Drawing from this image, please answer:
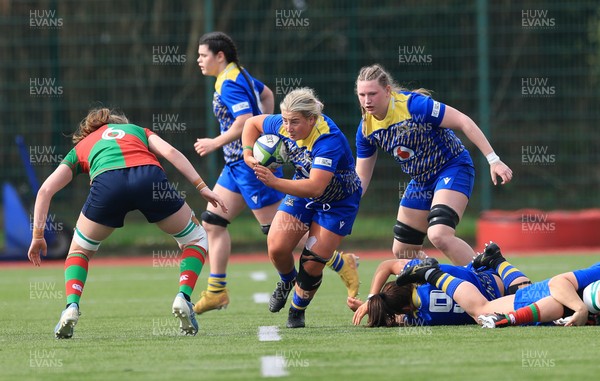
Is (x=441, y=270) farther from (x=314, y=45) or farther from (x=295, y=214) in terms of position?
(x=314, y=45)

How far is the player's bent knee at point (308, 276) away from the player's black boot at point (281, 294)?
52cm

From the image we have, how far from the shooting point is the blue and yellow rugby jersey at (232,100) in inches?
359

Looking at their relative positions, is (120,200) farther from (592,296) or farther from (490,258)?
(592,296)

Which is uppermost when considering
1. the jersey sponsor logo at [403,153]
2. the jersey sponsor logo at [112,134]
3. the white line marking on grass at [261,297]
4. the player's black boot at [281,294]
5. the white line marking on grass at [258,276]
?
the jersey sponsor logo at [112,134]

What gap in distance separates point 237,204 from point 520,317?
11.1 feet

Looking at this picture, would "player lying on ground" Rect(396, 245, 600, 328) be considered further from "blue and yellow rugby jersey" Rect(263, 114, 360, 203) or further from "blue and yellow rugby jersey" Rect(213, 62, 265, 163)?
"blue and yellow rugby jersey" Rect(213, 62, 265, 163)

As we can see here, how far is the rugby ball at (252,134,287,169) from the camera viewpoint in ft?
24.1

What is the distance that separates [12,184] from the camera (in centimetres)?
1565

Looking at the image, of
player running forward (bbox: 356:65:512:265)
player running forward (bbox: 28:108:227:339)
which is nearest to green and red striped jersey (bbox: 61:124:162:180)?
player running forward (bbox: 28:108:227:339)

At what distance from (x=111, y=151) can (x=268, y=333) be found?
1.52m

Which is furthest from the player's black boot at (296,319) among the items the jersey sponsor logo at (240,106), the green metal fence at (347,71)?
the green metal fence at (347,71)

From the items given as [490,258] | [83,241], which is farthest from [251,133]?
[490,258]

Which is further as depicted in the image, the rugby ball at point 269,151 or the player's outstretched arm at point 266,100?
the player's outstretched arm at point 266,100

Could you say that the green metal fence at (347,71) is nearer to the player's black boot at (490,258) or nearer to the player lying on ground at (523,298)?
the player's black boot at (490,258)
